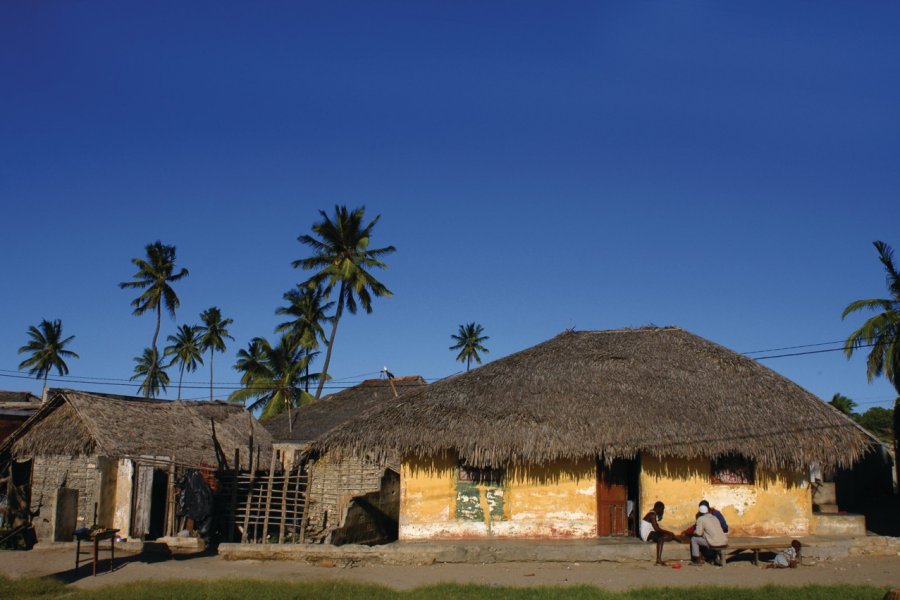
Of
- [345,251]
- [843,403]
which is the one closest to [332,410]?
[345,251]

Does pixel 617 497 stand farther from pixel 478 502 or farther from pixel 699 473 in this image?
pixel 478 502

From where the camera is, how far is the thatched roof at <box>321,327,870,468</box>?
1603 centimetres

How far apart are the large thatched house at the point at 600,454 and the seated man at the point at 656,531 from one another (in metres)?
0.49

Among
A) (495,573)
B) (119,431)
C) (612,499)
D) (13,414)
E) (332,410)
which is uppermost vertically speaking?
(332,410)

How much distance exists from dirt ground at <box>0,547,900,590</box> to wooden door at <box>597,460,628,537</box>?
1.99m

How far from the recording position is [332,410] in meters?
34.1

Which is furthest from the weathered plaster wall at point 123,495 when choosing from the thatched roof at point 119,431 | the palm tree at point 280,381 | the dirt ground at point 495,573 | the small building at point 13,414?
the palm tree at point 280,381

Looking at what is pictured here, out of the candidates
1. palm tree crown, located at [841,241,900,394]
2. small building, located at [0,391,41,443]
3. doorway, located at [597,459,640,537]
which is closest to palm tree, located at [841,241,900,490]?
palm tree crown, located at [841,241,900,394]

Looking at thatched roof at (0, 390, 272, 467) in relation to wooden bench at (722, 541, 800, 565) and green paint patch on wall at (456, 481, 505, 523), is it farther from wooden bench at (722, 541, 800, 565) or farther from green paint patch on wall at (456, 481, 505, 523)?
wooden bench at (722, 541, 800, 565)

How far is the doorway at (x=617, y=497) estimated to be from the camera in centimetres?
1681

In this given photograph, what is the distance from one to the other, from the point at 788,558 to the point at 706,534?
1509 millimetres

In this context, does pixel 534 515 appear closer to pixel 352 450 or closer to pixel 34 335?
pixel 352 450

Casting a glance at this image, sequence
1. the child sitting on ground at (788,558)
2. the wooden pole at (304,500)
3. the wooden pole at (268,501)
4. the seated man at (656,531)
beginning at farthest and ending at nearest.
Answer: the wooden pole at (268,501) → the wooden pole at (304,500) → the seated man at (656,531) → the child sitting on ground at (788,558)

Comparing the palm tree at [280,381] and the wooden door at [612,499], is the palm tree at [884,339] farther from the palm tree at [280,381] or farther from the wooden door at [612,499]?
the palm tree at [280,381]
